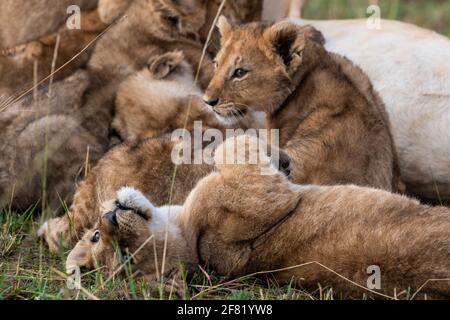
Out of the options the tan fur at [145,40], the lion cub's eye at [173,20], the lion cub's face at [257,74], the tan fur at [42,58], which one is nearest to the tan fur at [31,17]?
the tan fur at [42,58]

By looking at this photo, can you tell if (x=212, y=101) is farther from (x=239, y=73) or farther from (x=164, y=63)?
(x=164, y=63)

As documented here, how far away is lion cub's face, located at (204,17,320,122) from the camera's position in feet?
13.9

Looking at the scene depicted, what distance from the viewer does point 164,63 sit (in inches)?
204

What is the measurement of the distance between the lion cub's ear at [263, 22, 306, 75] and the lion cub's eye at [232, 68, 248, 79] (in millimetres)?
164

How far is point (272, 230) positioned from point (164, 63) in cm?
183

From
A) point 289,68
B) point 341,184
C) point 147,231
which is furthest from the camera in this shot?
point 289,68

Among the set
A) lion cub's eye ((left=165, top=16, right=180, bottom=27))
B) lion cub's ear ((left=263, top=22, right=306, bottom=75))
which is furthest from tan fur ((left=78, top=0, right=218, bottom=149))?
lion cub's ear ((left=263, top=22, right=306, bottom=75))

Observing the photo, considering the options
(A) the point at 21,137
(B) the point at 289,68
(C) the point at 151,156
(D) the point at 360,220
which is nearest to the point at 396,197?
(D) the point at 360,220

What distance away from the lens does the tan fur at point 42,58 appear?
5.16 metres

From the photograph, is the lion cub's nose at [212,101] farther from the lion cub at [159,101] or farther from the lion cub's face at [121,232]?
the lion cub's face at [121,232]

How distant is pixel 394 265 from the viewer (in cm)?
333

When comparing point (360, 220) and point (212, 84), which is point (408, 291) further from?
point (212, 84)

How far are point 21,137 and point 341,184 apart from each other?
173cm
